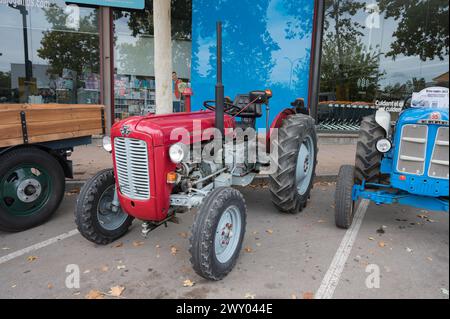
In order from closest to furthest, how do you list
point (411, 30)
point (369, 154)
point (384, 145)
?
point (384, 145) → point (369, 154) → point (411, 30)

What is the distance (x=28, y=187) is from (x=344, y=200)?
368cm

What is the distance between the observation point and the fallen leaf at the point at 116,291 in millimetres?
2721

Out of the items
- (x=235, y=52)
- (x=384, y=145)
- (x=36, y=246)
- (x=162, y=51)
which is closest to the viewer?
(x=36, y=246)

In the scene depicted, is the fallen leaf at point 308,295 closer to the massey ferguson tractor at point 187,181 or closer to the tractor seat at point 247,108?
the massey ferguson tractor at point 187,181

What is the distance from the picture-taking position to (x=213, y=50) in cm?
898

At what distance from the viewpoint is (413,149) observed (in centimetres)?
359

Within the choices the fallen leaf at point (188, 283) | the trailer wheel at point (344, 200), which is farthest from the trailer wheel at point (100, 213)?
the trailer wheel at point (344, 200)

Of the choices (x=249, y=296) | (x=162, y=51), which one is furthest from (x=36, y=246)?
(x=162, y=51)

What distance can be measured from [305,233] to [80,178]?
389 centimetres

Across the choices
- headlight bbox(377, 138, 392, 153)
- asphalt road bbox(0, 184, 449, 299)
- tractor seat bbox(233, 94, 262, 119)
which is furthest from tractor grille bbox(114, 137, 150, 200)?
headlight bbox(377, 138, 392, 153)

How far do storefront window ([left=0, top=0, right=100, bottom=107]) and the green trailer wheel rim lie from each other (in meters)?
5.18

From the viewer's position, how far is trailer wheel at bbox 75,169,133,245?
323 centimetres

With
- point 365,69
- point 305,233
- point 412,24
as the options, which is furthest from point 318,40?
point 305,233

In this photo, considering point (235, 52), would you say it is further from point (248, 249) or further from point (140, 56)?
point (248, 249)
